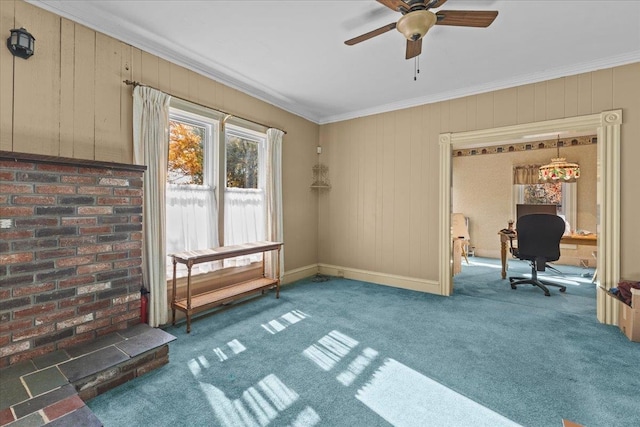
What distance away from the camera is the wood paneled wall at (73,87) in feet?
6.74

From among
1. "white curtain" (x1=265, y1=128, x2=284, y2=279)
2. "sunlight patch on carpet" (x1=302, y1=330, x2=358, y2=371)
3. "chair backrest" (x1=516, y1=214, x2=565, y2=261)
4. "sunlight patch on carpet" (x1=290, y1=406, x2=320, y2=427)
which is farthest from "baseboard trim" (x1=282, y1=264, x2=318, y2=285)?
"chair backrest" (x1=516, y1=214, x2=565, y2=261)

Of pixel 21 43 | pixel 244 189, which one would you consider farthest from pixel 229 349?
pixel 21 43

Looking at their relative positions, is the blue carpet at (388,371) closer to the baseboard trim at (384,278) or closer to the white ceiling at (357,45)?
the baseboard trim at (384,278)

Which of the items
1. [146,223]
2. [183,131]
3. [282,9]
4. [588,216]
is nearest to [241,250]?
[146,223]

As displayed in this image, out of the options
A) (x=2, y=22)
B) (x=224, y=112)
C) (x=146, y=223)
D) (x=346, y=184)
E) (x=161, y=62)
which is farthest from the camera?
(x=346, y=184)

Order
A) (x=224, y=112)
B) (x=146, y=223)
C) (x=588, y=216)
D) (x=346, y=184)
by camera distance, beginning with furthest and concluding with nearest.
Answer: (x=588, y=216) → (x=346, y=184) → (x=224, y=112) → (x=146, y=223)

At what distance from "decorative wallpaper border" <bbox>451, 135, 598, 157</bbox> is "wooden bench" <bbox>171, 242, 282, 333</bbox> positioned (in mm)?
4905

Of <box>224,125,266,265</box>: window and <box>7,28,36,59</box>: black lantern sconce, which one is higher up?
<box>7,28,36,59</box>: black lantern sconce

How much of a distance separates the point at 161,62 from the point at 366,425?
11.3 feet

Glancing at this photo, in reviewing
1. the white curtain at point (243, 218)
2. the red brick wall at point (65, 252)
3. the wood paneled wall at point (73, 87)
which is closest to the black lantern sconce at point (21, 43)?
the wood paneled wall at point (73, 87)

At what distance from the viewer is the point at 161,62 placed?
9.48 ft

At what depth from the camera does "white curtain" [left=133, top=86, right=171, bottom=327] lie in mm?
2672

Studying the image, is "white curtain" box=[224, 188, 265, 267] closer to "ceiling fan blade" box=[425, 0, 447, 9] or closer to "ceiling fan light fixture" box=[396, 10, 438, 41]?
"ceiling fan light fixture" box=[396, 10, 438, 41]

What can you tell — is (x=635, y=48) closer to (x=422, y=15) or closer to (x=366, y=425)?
(x=422, y=15)
